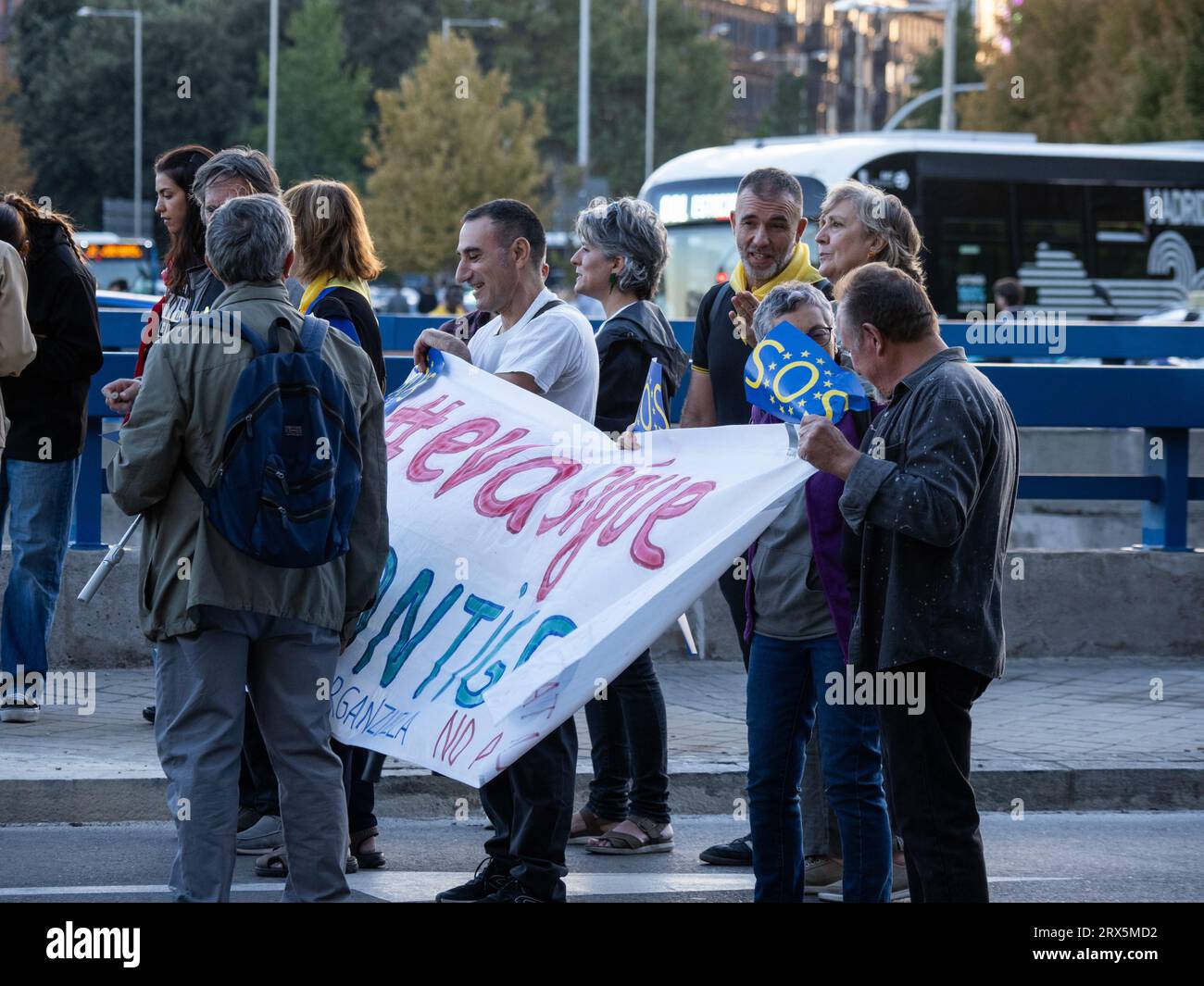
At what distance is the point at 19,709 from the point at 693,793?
268 centimetres

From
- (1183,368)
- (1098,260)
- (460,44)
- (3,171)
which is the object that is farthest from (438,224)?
(1183,368)

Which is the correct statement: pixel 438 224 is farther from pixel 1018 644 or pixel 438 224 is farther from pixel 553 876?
pixel 553 876

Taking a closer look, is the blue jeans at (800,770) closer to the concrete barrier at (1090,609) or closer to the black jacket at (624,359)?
the black jacket at (624,359)

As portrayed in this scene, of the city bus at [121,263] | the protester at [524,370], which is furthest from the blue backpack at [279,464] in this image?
the city bus at [121,263]

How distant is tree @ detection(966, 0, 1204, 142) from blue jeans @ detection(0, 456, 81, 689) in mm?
30560

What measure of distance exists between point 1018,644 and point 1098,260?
1736 cm

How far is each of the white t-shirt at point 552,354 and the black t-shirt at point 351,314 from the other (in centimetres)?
33

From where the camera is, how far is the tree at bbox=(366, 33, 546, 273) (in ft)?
168

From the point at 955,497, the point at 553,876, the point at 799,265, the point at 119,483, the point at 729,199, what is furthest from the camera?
the point at 729,199

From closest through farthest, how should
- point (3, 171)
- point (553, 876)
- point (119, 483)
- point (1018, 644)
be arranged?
point (119, 483), point (553, 876), point (1018, 644), point (3, 171)

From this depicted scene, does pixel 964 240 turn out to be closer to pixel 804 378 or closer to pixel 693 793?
pixel 693 793

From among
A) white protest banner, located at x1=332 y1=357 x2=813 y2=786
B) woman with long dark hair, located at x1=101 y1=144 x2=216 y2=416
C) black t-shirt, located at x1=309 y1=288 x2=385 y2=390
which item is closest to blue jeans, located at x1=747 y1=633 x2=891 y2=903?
white protest banner, located at x1=332 y1=357 x2=813 y2=786

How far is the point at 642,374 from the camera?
6.02 metres

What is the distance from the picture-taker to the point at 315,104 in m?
59.7
